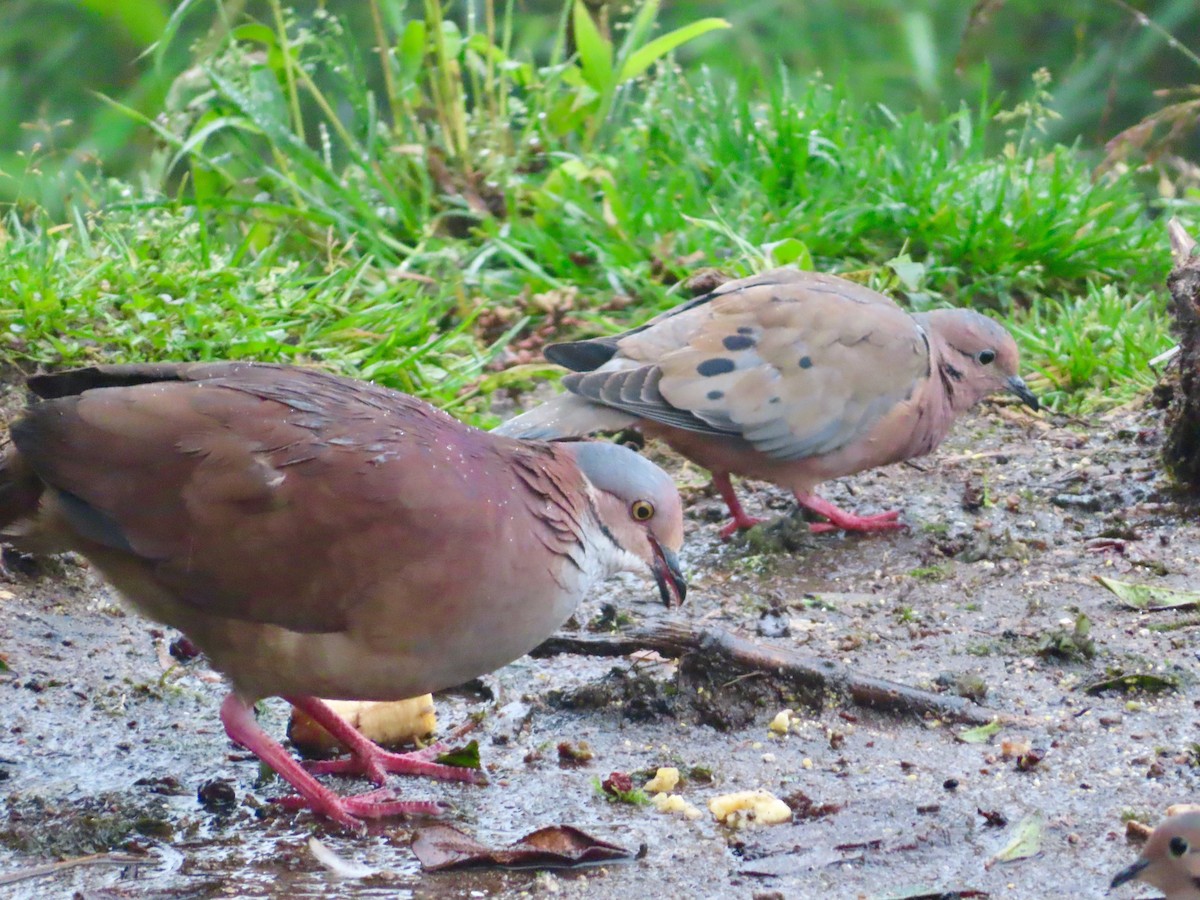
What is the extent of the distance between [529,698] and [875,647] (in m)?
0.98

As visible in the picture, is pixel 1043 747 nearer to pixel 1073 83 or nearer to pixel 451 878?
pixel 451 878

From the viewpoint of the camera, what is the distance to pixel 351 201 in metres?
6.72

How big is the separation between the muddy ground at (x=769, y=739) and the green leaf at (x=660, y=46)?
292cm

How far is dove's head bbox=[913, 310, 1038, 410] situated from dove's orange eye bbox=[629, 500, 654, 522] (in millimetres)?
2097

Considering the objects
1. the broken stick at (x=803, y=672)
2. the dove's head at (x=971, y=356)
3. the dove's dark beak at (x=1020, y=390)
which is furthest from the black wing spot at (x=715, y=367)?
the broken stick at (x=803, y=672)

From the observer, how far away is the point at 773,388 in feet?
16.5

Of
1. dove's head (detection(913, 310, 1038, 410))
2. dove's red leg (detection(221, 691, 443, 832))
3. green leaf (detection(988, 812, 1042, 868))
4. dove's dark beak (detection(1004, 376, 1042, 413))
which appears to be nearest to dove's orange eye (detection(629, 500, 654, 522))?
dove's red leg (detection(221, 691, 443, 832))

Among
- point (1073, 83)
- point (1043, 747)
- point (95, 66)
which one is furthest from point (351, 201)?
point (1073, 83)

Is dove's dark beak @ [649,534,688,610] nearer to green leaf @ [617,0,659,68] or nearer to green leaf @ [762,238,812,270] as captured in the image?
green leaf @ [762,238,812,270]

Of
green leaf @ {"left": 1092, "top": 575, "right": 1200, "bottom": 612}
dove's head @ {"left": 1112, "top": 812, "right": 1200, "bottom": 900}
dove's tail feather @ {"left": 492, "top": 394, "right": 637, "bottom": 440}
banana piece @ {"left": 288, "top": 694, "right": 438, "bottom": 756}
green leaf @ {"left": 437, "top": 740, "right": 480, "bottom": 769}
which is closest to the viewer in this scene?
dove's head @ {"left": 1112, "top": 812, "right": 1200, "bottom": 900}

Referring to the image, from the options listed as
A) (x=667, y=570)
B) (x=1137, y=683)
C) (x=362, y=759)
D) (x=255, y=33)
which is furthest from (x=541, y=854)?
(x=255, y=33)

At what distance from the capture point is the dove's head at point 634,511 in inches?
140

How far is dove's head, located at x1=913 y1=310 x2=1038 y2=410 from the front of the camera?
A: 5.39m

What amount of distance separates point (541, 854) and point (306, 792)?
617mm
